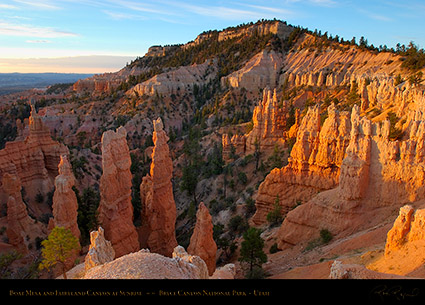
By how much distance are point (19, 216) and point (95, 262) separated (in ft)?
57.1

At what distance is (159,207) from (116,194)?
4052 mm

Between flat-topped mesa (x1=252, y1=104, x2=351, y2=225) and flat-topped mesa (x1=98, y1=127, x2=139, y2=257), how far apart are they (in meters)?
12.3

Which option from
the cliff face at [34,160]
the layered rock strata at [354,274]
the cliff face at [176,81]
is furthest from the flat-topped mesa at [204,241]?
the cliff face at [176,81]

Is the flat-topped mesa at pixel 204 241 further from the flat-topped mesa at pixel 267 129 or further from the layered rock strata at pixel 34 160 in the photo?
the flat-topped mesa at pixel 267 129

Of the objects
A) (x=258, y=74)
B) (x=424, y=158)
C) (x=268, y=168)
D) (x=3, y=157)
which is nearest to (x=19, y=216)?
(x=3, y=157)

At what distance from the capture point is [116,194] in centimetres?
1956

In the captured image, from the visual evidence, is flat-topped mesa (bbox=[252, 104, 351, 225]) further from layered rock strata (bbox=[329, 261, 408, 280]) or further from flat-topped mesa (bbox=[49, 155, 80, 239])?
layered rock strata (bbox=[329, 261, 408, 280])

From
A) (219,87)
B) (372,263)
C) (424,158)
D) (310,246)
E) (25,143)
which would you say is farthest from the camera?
(219,87)

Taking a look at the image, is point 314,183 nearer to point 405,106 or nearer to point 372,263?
point 405,106

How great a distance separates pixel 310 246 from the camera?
18.8m

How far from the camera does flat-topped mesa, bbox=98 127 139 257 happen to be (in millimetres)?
18906

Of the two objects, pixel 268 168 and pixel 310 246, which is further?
pixel 268 168
